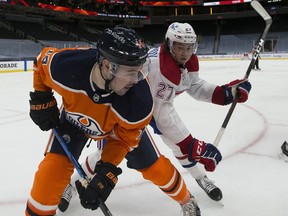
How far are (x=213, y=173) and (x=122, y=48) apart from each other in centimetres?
140

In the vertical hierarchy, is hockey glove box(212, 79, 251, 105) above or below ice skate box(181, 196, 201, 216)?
above

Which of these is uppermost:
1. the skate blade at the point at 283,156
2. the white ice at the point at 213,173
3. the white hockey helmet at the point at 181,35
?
the white hockey helmet at the point at 181,35

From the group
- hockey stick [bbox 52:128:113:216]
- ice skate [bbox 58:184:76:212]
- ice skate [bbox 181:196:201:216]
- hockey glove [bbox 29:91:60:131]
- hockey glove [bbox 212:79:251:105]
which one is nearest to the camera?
hockey stick [bbox 52:128:113:216]

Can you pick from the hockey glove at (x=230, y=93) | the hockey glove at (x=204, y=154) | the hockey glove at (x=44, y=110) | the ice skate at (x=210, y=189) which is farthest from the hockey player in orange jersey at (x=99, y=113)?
the hockey glove at (x=230, y=93)

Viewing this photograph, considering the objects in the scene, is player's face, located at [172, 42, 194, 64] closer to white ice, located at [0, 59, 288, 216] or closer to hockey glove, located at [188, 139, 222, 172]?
hockey glove, located at [188, 139, 222, 172]

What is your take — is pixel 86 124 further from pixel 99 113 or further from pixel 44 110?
pixel 44 110

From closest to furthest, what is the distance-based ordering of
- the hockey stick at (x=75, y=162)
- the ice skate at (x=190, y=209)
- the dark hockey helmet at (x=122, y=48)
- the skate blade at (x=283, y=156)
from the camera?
the dark hockey helmet at (x=122, y=48) < the hockey stick at (x=75, y=162) < the ice skate at (x=190, y=209) < the skate blade at (x=283, y=156)

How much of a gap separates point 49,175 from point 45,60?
1.82 ft

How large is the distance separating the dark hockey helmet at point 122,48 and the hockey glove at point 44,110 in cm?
49

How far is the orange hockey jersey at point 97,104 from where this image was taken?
4.33 feet

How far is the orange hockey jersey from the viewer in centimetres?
132

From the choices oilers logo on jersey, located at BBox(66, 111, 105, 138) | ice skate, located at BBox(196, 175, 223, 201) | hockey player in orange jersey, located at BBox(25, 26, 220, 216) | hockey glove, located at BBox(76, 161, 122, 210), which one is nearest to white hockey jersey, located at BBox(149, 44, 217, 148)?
hockey player in orange jersey, located at BBox(25, 26, 220, 216)

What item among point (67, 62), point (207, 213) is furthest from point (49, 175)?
point (207, 213)

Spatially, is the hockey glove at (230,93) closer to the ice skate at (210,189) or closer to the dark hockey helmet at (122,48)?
the ice skate at (210,189)
